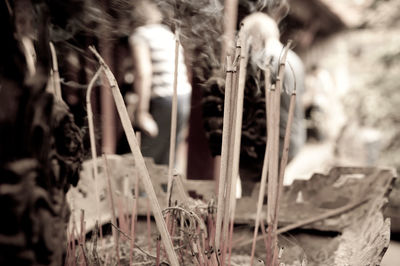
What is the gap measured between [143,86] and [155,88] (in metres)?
0.06

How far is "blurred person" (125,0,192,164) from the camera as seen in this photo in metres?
1.13

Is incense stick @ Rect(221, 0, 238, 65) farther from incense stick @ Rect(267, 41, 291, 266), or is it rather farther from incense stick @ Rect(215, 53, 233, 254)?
incense stick @ Rect(215, 53, 233, 254)

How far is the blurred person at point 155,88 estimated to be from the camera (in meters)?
1.13

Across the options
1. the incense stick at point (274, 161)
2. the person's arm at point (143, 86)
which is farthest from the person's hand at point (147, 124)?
the incense stick at point (274, 161)

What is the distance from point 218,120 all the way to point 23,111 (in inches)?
26.2

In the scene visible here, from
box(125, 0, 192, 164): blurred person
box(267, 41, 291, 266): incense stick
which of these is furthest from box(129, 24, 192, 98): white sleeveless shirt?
box(267, 41, 291, 266): incense stick

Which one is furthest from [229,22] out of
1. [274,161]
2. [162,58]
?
[274,161]

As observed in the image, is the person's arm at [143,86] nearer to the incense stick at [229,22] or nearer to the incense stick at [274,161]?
the incense stick at [229,22]

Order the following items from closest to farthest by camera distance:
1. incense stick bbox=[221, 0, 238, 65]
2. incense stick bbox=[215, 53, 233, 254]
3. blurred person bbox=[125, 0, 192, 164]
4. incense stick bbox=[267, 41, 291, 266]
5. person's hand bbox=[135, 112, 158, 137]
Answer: incense stick bbox=[215, 53, 233, 254] → incense stick bbox=[267, 41, 291, 266] → incense stick bbox=[221, 0, 238, 65] → blurred person bbox=[125, 0, 192, 164] → person's hand bbox=[135, 112, 158, 137]

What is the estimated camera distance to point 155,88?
1.31m

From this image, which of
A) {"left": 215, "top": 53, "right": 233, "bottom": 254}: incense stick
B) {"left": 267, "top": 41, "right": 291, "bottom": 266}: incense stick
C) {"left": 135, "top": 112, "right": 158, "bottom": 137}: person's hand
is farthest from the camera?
{"left": 135, "top": 112, "right": 158, "bottom": 137}: person's hand

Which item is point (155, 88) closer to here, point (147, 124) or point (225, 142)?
point (147, 124)

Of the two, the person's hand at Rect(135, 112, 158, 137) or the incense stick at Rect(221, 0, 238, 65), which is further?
the person's hand at Rect(135, 112, 158, 137)

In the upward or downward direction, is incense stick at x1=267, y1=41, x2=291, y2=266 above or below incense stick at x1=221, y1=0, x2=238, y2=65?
below
